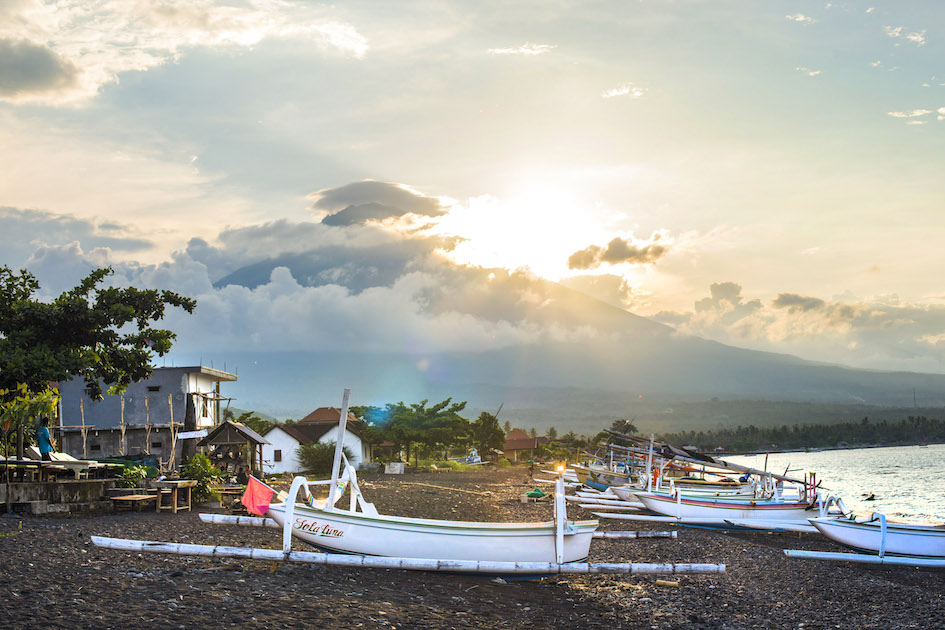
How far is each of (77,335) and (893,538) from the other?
85.8 feet

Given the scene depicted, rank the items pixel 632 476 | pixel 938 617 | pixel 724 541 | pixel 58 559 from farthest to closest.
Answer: pixel 632 476
pixel 724 541
pixel 938 617
pixel 58 559

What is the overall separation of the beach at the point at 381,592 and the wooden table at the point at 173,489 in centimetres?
74

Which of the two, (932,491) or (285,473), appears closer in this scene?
(285,473)

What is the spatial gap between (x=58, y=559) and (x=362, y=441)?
5008cm

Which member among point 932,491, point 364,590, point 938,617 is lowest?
point 932,491

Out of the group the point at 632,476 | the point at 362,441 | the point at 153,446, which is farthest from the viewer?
the point at 362,441

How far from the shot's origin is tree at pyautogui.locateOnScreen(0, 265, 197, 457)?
22414 mm

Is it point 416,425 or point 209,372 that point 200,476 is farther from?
point 416,425

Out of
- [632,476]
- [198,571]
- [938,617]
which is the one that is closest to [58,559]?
[198,571]

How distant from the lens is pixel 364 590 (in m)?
14.4

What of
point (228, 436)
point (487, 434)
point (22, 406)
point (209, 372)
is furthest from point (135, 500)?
point (487, 434)

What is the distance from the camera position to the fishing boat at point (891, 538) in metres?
23.6

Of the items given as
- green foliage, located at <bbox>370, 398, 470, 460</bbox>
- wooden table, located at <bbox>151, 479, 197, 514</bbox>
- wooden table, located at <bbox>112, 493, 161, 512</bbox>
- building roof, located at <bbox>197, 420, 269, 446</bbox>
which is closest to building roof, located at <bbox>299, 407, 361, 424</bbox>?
green foliage, located at <bbox>370, 398, 470, 460</bbox>

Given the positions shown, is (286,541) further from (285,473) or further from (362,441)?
(362,441)
